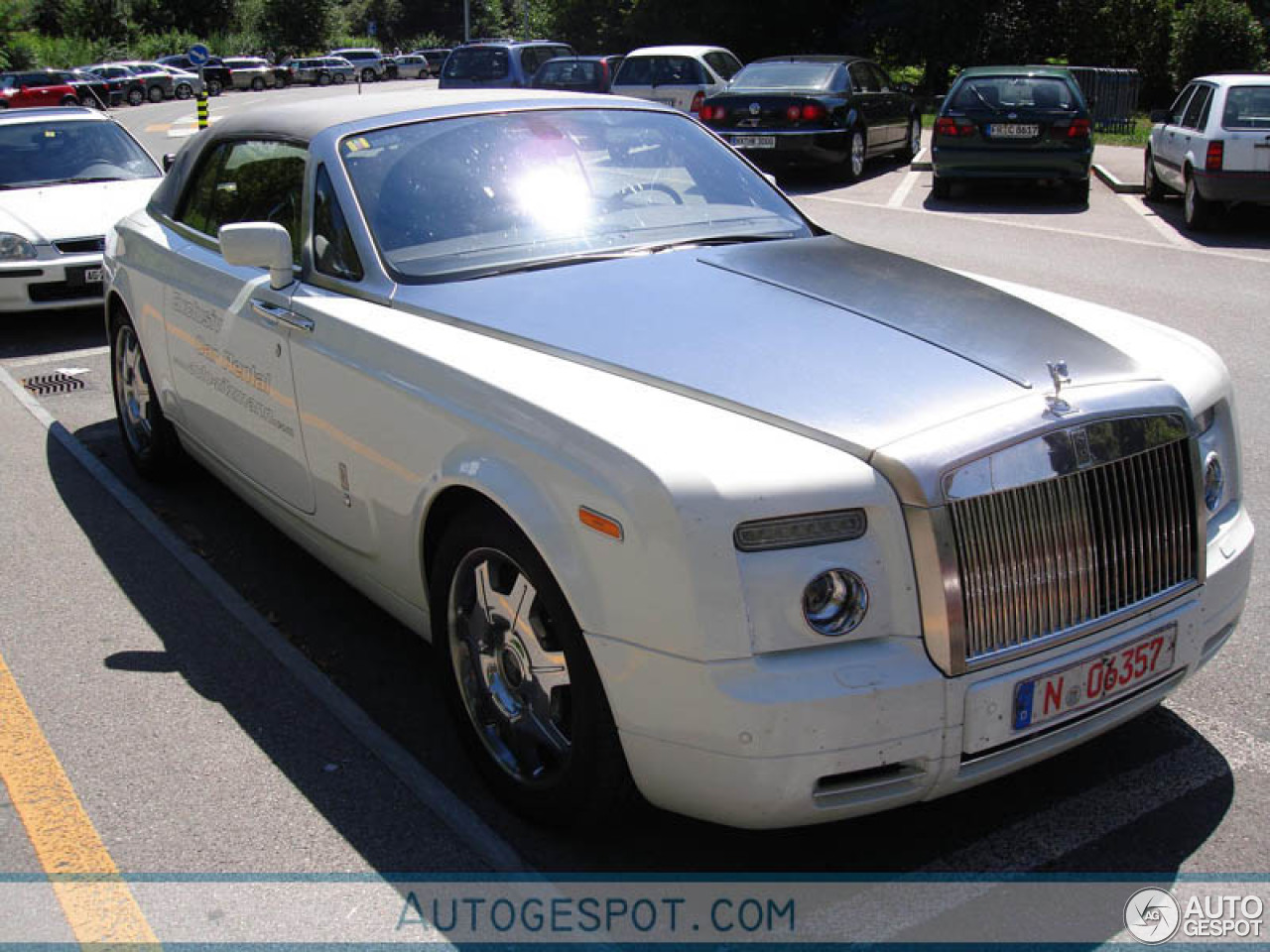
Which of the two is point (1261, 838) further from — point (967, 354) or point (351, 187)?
point (351, 187)

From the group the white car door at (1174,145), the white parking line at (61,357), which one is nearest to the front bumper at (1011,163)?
the white car door at (1174,145)

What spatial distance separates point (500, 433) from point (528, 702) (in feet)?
2.26

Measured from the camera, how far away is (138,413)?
626cm

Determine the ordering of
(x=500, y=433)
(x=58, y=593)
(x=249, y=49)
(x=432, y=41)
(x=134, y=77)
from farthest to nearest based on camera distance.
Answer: (x=432, y=41)
(x=249, y=49)
(x=134, y=77)
(x=58, y=593)
(x=500, y=433)

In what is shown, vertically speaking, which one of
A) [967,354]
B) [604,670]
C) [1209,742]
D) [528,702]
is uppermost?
[967,354]

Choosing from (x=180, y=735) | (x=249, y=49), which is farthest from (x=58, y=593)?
(x=249, y=49)

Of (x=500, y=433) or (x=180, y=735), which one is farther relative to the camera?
(x=180, y=735)

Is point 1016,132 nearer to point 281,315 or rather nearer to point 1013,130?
point 1013,130

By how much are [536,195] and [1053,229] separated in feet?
35.4

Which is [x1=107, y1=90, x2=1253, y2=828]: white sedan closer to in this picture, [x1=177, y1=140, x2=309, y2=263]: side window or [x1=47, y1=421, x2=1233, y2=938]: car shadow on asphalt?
[x1=177, y1=140, x2=309, y2=263]: side window

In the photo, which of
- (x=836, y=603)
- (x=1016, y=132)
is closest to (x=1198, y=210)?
(x=1016, y=132)

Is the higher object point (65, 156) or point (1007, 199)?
point (65, 156)

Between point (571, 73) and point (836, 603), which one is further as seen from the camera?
point (571, 73)

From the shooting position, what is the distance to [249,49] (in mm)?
75938
